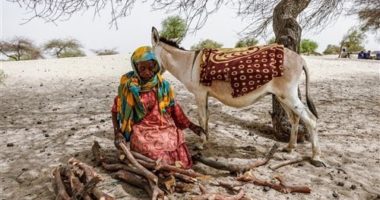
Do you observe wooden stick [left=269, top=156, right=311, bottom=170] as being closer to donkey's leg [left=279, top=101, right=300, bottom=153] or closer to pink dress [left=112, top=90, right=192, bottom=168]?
donkey's leg [left=279, top=101, right=300, bottom=153]

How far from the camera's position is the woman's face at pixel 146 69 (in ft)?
12.7

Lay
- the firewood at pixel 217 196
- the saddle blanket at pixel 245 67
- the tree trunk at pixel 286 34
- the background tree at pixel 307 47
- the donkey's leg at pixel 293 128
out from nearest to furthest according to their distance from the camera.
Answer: the firewood at pixel 217 196, the saddle blanket at pixel 245 67, the donkey's leg at pixel 293 128, the tree trunk at pixel 286 34, the background tree at pixel 307 47

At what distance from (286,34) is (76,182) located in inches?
140

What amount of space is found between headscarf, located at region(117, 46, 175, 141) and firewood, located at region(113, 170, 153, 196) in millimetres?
480

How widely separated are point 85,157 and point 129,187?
114 centimetres

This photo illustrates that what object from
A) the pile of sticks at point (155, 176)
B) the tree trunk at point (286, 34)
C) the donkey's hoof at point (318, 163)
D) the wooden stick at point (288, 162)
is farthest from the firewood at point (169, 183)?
the tree trunk at point (286, 34)

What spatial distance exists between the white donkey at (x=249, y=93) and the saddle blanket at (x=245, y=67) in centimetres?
8

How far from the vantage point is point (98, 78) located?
470 inches

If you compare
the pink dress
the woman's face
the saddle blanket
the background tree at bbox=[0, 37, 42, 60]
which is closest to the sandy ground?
the pink dress

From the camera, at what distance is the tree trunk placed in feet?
17.4

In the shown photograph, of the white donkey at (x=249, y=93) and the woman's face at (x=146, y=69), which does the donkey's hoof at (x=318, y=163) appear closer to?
the white donkey at (x=249, y=93)

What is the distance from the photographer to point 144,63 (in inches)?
152

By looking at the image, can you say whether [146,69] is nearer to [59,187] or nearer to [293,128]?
[59,187]

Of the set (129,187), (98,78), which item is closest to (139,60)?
(129,187)
